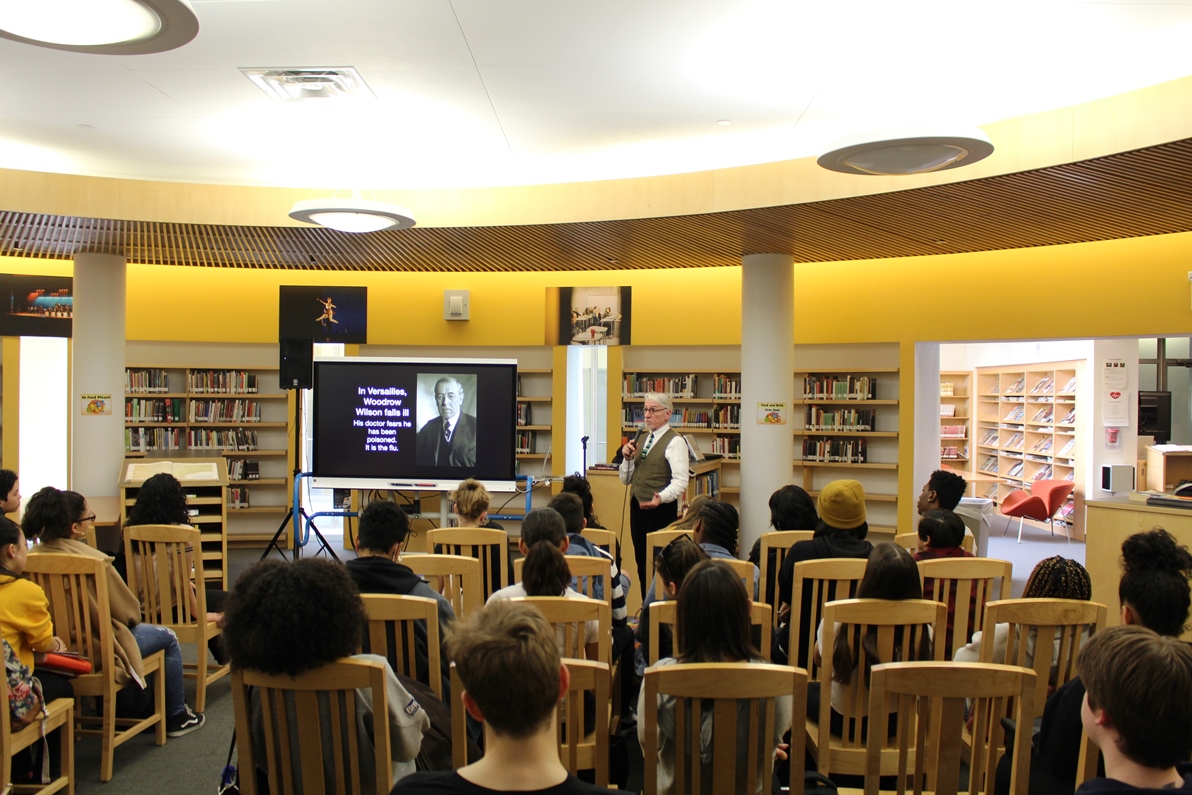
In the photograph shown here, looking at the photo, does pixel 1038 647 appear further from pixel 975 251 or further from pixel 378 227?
pixel 975 251

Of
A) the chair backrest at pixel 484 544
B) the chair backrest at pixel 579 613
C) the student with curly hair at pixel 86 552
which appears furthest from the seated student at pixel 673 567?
the student with curly hair at pixel 86 552

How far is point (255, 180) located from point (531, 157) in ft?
8.25

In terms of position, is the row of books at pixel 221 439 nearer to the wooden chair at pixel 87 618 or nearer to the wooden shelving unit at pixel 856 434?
the wooden shelving unit at pixel 856 434

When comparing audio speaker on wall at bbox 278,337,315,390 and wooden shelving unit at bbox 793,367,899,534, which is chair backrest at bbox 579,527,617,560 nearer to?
audio speaker on wall at bbox 278,337,315,390

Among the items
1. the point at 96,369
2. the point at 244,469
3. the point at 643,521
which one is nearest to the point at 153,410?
the point at 244,469

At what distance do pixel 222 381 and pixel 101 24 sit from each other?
285 inches

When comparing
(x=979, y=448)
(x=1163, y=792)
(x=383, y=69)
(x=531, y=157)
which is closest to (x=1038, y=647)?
(x=1163, y=792)

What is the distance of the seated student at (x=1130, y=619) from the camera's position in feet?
7.43

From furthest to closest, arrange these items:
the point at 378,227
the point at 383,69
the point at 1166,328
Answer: the point at 1166,328, the point at 378,227, the point at 383,69

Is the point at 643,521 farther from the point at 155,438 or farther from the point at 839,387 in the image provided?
the point at 155,438

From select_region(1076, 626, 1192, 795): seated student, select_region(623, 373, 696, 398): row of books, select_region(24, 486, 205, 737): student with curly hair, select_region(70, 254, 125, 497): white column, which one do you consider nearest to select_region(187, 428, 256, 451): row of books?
select_region(70, 254, 125, 497): white column

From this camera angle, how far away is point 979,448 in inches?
519

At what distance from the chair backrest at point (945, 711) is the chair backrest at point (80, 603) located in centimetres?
298

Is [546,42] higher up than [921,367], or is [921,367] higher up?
[546,42]
